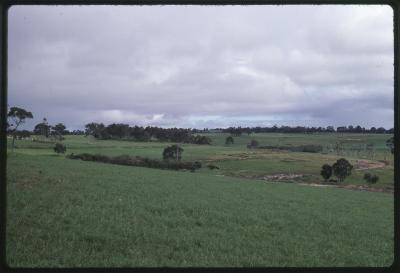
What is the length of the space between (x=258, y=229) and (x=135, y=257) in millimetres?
4790

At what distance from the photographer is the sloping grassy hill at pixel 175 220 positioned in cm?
618

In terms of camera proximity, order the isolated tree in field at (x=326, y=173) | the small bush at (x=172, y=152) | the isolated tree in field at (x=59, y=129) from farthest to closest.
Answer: the isolated tree in field at (x=326, y=173) < the small bush at (x=172, y=152) < the isolated tree in field at (x=59, y=129)

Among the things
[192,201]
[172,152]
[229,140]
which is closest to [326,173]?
[192,201]

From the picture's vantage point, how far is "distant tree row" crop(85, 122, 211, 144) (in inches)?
242

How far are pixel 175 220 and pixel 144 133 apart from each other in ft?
13.7

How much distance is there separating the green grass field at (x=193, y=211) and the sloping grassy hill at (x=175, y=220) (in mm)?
33

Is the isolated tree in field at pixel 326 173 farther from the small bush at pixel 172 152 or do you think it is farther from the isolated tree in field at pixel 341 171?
the small bush at pixel 172 152

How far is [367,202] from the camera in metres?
17.3

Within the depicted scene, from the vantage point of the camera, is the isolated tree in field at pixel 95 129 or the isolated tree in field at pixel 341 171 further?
the isolated tree in field at pixel 341 171

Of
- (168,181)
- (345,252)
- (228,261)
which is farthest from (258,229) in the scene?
(168,181)

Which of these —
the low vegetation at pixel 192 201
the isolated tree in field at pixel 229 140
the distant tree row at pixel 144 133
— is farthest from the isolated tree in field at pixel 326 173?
the distant tree row at pixel 144 133

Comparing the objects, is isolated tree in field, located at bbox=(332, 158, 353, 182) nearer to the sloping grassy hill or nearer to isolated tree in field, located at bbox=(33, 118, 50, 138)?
the sloping grassy hill

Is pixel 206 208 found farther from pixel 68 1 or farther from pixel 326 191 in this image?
pixel 68 1

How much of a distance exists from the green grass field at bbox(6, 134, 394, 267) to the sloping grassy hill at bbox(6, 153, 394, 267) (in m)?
0.03
